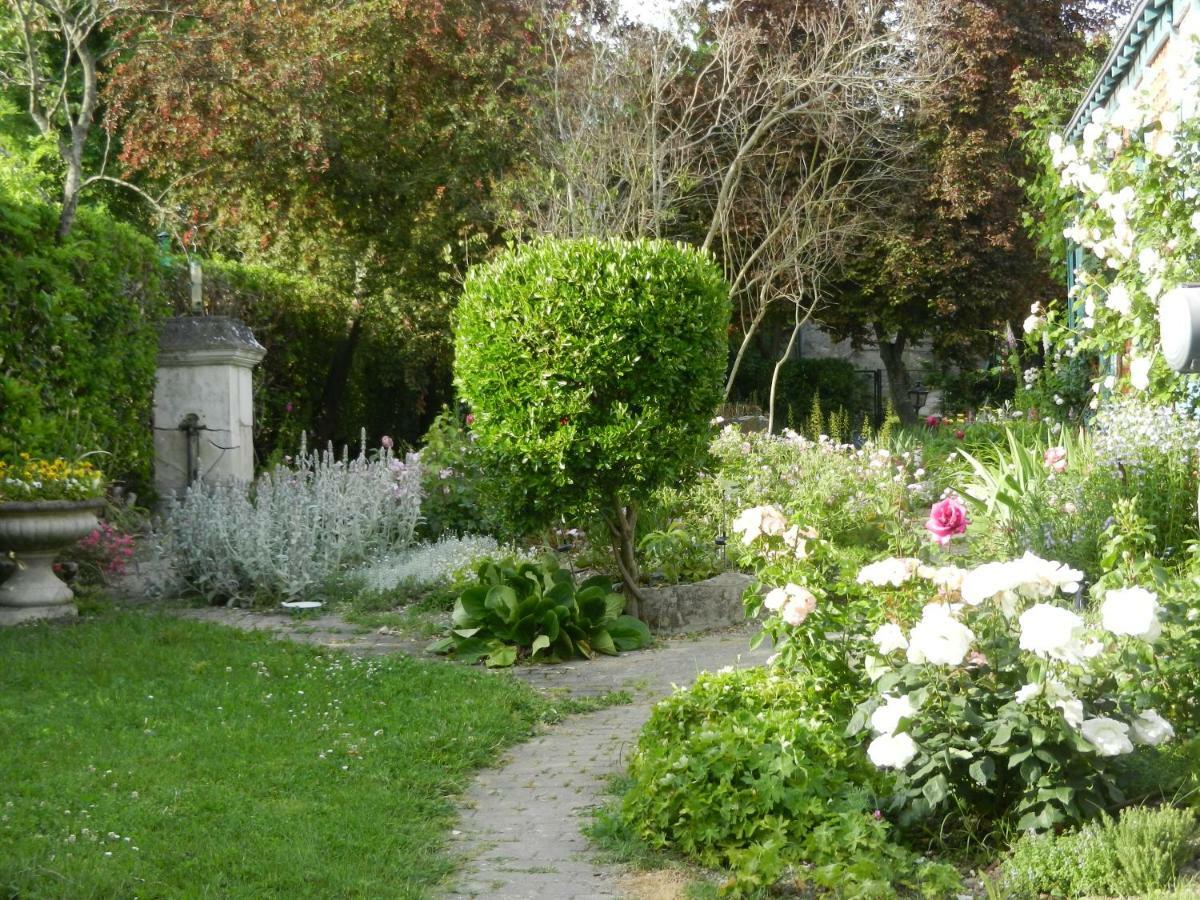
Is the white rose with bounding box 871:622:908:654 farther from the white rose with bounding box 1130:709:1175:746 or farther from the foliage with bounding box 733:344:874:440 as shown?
the foliage with bounding box 733:344:874:440

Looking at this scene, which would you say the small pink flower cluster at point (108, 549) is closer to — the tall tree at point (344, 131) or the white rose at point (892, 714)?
the tall tree at point (344, 131)

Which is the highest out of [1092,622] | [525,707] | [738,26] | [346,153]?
[738,26]

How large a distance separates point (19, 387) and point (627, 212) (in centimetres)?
756

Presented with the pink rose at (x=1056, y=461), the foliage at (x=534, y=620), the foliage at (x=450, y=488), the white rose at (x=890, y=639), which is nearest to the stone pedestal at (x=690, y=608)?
the foliage at (x=534, y=620)

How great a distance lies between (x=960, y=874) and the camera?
11.5ft

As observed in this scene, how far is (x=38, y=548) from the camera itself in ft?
25.4

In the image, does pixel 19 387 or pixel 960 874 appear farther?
pixel 19 387

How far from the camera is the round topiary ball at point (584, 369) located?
277 inches

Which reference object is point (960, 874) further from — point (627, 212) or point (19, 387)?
point (627, 212)

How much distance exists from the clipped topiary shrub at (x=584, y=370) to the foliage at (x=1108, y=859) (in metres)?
3.98

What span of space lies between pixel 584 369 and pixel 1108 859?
14.2ft

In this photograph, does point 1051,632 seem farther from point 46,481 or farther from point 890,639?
point 46,481

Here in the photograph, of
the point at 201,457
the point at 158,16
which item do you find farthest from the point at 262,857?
the point at 158,16

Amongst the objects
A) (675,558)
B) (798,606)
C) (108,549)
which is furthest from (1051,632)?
(108,549)
